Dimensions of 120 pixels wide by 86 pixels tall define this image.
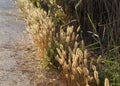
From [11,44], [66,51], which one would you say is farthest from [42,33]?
[11,44]

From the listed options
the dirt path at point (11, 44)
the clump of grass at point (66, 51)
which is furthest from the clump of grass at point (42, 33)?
the dirt path at point (11, 44)

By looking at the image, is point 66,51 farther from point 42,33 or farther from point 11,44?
point 11,44

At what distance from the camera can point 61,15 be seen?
4871mm

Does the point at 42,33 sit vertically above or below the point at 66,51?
above

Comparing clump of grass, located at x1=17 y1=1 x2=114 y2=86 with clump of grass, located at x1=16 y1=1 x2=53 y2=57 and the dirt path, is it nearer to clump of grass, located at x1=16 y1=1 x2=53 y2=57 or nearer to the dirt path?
clump of grass, located at x1=16 y1=1 x2=53 y2=57

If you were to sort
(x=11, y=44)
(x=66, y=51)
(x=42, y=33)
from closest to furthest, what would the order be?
(x=66, y=51) < (x=42, y=33) < (x=11, y=44)

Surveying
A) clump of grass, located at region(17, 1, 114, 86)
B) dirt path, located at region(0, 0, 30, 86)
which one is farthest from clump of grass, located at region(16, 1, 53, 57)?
dirt path, located at region(0, 0, 30, 86)

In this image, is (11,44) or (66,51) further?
(11,44)

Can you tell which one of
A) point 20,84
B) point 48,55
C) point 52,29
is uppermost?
point 52,29

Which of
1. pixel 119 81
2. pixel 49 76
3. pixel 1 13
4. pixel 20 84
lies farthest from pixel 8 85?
pixel 1 13

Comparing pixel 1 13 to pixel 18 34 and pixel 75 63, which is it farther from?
pixel 75 63

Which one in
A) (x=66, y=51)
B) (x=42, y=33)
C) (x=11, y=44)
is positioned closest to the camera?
(x=66, y=51)

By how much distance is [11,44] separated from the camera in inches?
183

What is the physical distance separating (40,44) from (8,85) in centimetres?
61
